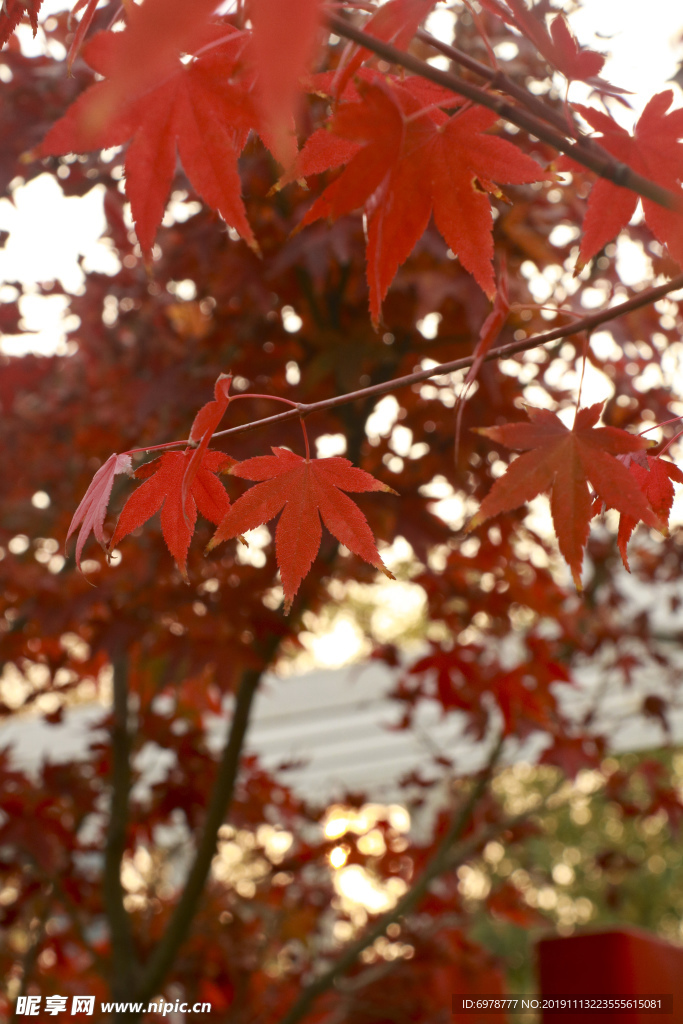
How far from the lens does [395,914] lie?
63.9 inches

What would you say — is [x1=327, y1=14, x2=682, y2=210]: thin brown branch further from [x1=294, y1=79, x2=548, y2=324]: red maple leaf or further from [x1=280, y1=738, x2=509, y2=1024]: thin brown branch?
[x1=280, y1=738, x2=509, y2=1024]: thin brown branch

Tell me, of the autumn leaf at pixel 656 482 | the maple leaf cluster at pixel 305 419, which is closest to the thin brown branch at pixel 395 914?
the maple leaf cluster at pixel 305 419

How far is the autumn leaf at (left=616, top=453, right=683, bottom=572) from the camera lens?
22.6 inches

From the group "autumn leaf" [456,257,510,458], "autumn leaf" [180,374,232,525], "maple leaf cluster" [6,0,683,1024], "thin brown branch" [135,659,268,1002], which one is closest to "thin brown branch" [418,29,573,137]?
"maple leaf cluster" [6,0,683,1024]

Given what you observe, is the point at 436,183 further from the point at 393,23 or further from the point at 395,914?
the point at 395,914

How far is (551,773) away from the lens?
6484mm

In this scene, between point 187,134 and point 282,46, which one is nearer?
point 282,46

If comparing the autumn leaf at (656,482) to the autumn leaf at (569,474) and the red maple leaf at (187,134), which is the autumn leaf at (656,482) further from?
the red maple leaf at (187,134)

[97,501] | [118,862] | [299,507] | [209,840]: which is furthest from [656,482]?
[118,862]

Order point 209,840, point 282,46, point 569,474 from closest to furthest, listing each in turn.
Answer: point 282,46, point 569,474, point 209,840

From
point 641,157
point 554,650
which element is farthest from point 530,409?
point 554,650

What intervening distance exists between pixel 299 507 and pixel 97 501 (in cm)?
13

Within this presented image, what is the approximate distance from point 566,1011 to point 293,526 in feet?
5.49

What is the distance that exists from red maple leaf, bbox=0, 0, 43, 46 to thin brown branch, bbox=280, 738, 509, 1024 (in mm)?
1525
